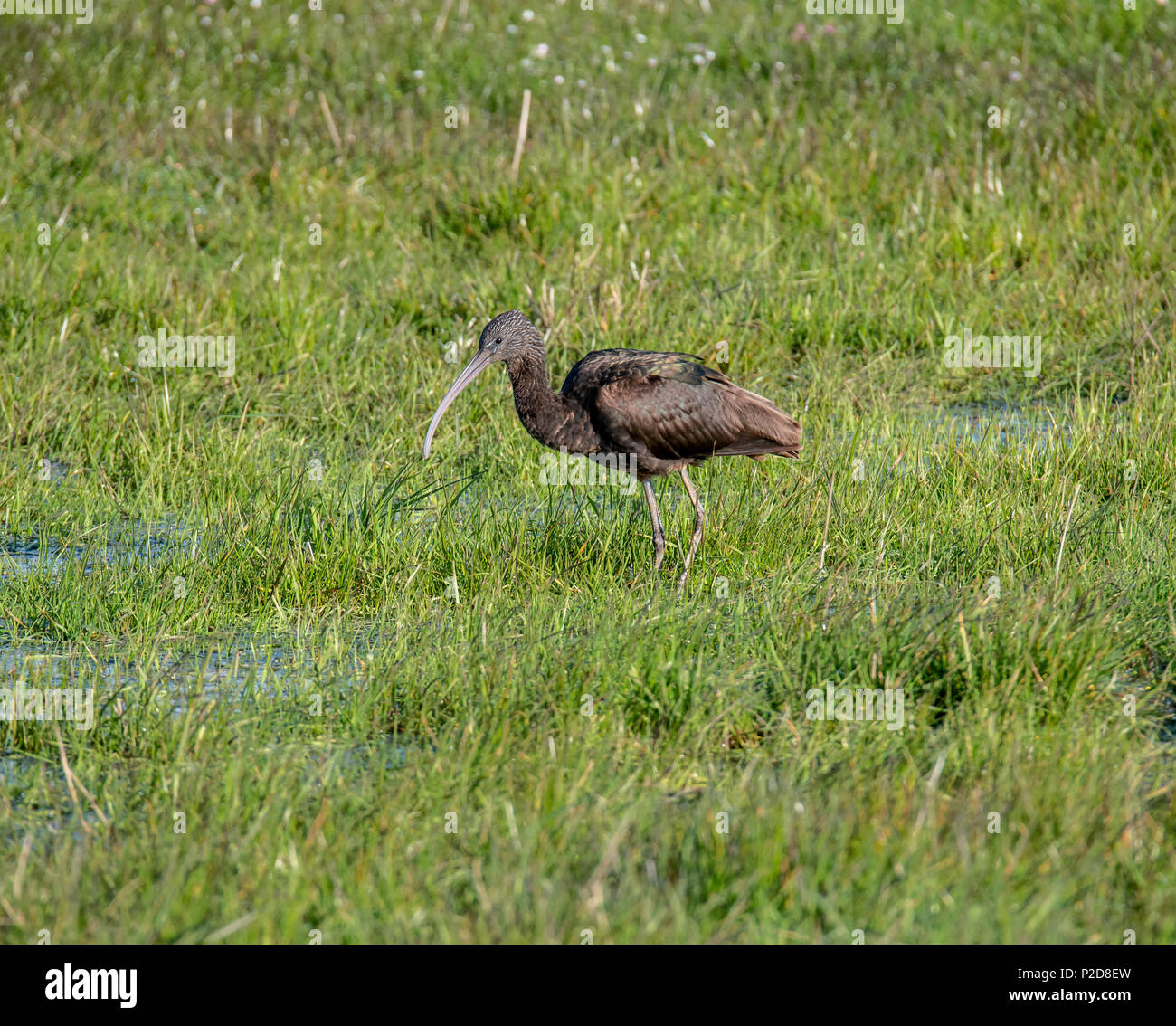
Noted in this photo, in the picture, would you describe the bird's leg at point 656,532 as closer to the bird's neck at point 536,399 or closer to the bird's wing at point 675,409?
the bird's wing at point 675,409

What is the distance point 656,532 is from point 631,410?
18.4 inches

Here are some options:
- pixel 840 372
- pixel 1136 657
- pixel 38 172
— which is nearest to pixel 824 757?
pixel 1136 657

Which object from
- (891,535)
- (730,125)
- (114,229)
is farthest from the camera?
(730,125)

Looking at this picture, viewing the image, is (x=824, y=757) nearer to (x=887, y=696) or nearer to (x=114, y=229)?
(x=887, y=696)

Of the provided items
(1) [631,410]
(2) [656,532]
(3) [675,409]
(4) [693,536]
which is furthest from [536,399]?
(4) [693,536]

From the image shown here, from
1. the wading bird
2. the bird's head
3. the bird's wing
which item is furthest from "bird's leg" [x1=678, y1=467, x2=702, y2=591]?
the bird's head

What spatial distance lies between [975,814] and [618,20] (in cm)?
1061

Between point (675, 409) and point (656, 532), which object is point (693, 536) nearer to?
point (656, 532)

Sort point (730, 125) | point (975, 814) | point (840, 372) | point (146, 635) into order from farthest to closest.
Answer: point (730, 125), point (840, 372), point (146, 635), point (975, 814)

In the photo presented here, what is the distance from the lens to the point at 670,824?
3.27 m

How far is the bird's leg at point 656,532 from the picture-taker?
207 inches

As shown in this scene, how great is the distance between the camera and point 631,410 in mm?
5371

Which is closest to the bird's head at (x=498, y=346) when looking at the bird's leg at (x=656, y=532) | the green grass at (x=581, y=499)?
the green grass at (x=581, y=499)
